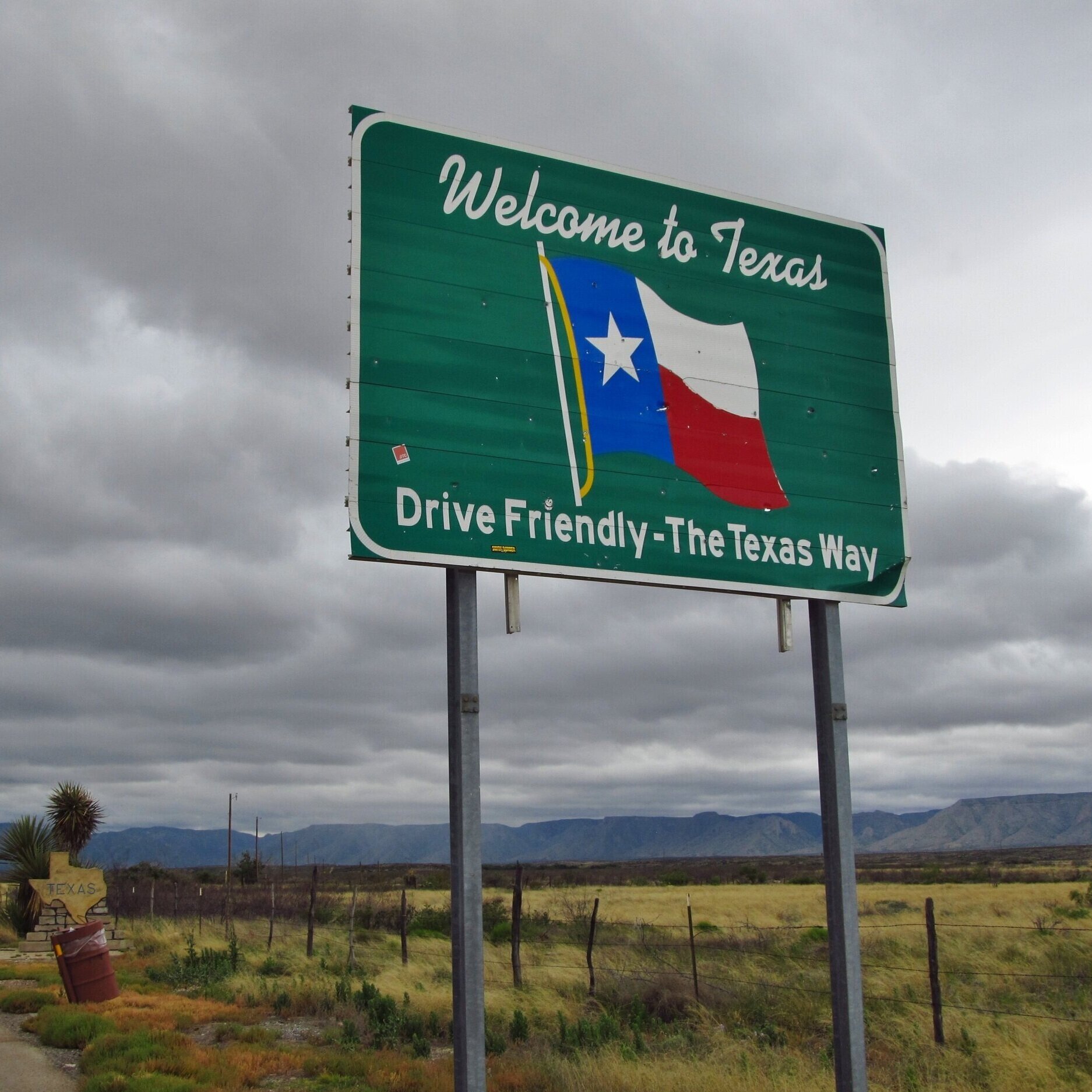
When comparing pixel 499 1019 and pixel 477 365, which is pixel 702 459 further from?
pixel 499 1019

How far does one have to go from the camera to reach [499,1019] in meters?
14.5

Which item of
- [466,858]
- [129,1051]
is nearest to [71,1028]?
[129,1051]

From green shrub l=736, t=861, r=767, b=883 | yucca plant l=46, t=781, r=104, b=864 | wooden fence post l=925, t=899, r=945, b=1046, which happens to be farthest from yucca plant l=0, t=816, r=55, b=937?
green shrub l=736, t=861, r=767, b=883

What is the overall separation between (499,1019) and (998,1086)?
21.9ft

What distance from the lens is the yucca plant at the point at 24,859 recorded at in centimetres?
2855

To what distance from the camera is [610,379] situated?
6566 millimetres

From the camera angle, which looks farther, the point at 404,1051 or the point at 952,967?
the point at 952,967

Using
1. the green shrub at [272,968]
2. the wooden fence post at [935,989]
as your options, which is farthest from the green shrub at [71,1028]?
the wooden fence post at [935,989]

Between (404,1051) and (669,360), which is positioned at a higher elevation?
(669,360)

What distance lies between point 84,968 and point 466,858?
43.1 feet

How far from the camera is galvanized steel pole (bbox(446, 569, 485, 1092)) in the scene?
527 centimetres

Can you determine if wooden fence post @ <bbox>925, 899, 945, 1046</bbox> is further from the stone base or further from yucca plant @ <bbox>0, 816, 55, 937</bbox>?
yucca plant @ <bbox>0, 816, 55, 937</bbox>

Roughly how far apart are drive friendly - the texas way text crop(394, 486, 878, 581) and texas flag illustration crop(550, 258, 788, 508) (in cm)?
29

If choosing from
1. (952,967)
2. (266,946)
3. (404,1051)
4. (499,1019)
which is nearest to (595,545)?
(404,1051)
